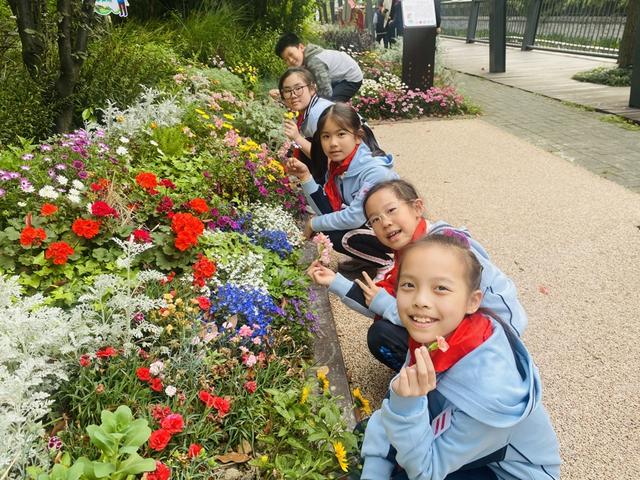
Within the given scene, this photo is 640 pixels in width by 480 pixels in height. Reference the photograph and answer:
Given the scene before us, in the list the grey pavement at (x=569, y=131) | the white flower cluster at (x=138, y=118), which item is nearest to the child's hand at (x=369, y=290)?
the white flower cluster at (x=138, y=118)

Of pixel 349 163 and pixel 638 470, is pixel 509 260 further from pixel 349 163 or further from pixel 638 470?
pixel 638 470

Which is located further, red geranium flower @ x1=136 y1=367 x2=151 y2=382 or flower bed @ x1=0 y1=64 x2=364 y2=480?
red geranium flower @ x1=136 y1=367 x2=151 y2=382

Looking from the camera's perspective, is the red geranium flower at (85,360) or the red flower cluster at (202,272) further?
the red flower cluster at (202,272)

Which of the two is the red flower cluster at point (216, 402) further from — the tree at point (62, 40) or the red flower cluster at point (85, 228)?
the tree at point (62, 40)

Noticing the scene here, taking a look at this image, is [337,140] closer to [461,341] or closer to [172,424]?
[461,341]

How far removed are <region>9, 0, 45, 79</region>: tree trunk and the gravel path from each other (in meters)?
3.38

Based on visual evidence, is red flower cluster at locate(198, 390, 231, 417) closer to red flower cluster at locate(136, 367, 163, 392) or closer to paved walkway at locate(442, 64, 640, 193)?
red flower cluster at locate(136, 367, 163, 392)

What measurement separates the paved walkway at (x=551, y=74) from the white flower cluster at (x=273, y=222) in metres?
6.32

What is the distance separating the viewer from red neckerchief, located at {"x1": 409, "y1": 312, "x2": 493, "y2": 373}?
151 cm

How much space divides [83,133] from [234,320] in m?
2.16

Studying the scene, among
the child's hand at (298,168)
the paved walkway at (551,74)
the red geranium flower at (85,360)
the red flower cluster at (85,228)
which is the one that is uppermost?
the red flower cluster at (85,228)

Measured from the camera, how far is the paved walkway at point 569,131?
568 centimetres

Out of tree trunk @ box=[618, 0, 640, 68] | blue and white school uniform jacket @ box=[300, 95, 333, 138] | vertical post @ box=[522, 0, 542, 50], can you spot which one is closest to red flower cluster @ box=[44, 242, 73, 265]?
blue and white school uniform jacket @ box=[300, 95, 333, 138]

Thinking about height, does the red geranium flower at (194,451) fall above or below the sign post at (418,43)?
below
